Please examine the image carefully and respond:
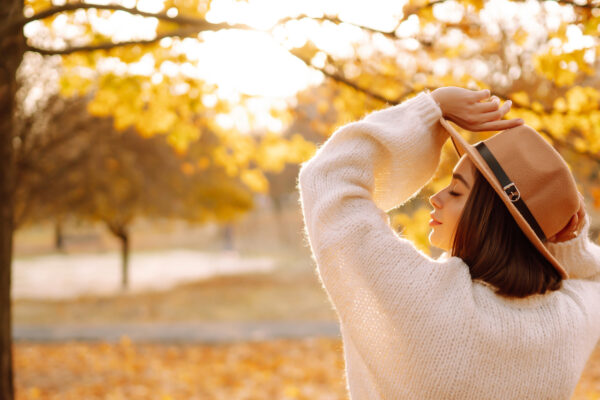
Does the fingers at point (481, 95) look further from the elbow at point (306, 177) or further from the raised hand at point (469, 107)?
the elbow at point (306, 177)

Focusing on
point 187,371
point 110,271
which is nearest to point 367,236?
point 187,371

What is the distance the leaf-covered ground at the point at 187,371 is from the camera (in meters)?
6.51

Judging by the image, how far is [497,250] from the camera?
1.49 meters

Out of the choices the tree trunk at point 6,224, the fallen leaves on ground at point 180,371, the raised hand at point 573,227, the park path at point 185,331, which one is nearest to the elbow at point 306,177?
the raised hand at point 573,227

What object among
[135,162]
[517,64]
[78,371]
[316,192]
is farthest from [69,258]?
[316,192]

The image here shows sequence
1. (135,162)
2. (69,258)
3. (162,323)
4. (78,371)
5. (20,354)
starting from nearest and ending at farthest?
1. (78,371)
2. (20,354)
3. (162,323)
4. (135,162)
5. (69,258)

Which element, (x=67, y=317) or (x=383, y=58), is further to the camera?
(x=67, y=317)

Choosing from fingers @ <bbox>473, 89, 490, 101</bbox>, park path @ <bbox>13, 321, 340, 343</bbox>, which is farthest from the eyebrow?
park path @ <bbox>13, 321, 340, 343</bbox>

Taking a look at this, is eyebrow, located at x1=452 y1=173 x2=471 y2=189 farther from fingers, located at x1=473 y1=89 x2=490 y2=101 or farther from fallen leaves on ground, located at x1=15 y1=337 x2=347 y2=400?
fallen leaves on ground, located at x1=15 y1=337 x2=347 y2=400

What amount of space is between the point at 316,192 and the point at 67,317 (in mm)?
12309

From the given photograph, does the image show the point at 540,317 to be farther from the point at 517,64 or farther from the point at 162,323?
the point at 162,323

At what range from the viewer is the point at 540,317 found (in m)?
1.46

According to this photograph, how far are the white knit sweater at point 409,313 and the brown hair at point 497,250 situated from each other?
41 millimetres

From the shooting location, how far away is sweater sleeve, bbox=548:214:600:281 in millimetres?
1716
